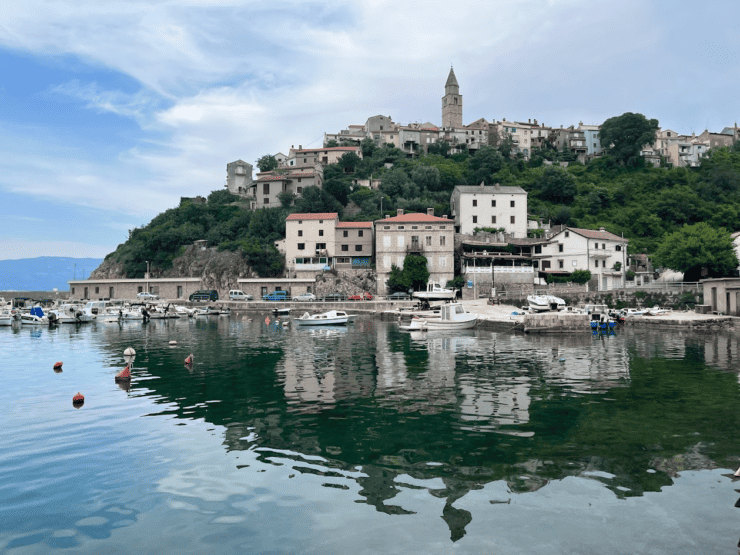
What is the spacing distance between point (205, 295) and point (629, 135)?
90.4 m

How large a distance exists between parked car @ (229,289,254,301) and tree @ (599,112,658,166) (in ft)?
271

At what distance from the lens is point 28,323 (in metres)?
53.7

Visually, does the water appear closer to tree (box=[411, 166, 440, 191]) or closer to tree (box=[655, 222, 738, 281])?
tree (box=[655, 222, 738, 281])

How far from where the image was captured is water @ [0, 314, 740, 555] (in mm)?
7340

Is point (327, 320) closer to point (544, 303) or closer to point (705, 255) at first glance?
point (544, 303)

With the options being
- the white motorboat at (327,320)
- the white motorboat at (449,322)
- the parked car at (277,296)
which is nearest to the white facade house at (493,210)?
the parked car at (277,296)

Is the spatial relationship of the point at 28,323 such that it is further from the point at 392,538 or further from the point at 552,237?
the point at 552,237

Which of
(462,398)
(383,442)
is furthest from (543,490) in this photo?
(462,398)

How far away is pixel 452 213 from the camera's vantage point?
7856 centimetres

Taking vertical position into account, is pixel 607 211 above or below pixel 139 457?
above

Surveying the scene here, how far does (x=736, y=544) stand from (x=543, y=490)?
2770 mm

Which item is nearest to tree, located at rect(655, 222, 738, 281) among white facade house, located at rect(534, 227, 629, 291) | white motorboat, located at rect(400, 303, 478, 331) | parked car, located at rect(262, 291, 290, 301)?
white facade house, located at rect(534, 227, 629, 291)

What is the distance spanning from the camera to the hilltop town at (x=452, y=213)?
2606 inches

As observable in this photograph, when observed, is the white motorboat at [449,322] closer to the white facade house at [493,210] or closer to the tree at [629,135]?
the white facade house at [493,210]
